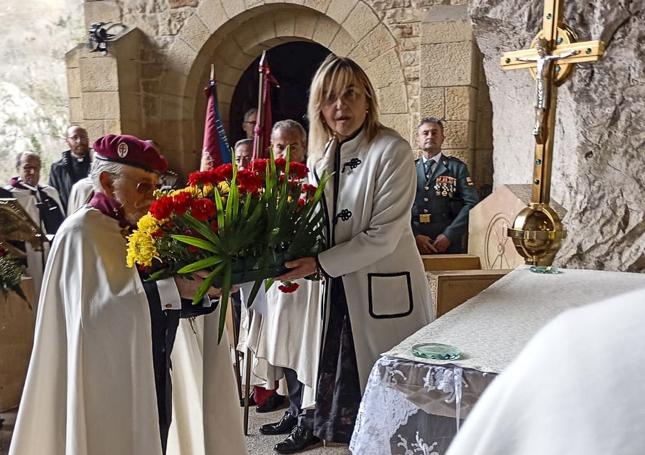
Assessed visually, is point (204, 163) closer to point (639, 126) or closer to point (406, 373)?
point (639, 126)

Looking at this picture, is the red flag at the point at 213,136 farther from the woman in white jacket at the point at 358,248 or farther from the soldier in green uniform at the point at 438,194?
the woman in white jacket at the point at 358,248

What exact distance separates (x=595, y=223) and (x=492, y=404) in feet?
7.83

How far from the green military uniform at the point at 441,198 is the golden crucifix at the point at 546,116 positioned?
2326 millimetres

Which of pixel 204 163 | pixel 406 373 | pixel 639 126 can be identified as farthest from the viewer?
pixel 204 163

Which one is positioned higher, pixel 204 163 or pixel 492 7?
pixel 492 7

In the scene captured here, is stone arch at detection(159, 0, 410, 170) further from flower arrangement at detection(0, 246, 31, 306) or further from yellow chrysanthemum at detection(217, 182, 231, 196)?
yellow chrysanthemum at detection(217, 182, 231, 196)

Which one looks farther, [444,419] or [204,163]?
[204,163]

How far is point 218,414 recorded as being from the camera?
208cm

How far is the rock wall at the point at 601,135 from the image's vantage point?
233 centimetres

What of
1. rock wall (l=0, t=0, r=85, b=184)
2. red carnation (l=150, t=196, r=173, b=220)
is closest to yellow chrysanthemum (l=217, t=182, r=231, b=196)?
red carnation (l=150, t=196, r=173, b=220)

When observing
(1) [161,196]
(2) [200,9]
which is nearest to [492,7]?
(1) [161,196]

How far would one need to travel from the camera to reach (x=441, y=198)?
445 centimetres

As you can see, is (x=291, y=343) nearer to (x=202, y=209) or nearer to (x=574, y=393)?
(x=202, y=209)

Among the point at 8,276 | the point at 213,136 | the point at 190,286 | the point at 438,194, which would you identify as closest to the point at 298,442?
the point at 190,286
